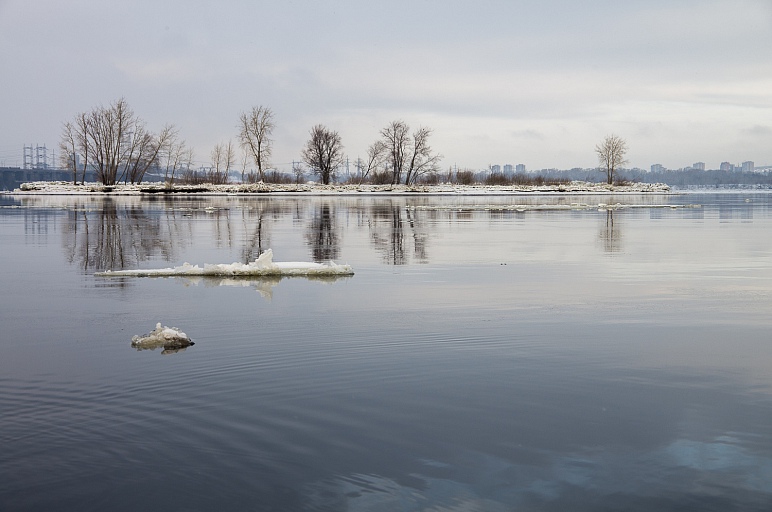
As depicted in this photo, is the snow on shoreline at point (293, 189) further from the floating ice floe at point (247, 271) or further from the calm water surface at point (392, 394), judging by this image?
the calm water surface at point (392, 394)

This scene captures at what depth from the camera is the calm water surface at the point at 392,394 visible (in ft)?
17.3

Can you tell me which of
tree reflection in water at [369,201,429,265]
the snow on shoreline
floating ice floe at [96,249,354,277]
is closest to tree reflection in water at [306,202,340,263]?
tree reflection in water at [369,201,429,265]

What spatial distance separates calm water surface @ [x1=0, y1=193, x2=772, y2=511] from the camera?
5.26 meters

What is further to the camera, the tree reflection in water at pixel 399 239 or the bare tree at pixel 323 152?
the bare tree at pixel 323 152

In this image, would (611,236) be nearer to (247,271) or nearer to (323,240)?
(323,240)

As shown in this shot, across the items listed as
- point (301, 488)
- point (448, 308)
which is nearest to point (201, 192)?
point (448, 308)

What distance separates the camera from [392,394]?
7211 millimetres

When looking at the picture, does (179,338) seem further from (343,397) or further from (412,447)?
(412,447)

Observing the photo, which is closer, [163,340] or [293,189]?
[163,340]

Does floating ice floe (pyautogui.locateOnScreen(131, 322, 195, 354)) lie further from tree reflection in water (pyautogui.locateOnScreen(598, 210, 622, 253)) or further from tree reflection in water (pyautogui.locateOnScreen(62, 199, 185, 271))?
tree reflection in water (pyautogui.locateOnScreen(598, 210, 622, 253))

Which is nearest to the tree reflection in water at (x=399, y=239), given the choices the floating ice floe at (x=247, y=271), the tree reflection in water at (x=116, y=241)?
the floating ice floe at (x=247, y=271)

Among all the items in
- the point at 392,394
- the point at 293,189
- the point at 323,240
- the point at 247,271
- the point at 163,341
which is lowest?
the point at 392,394

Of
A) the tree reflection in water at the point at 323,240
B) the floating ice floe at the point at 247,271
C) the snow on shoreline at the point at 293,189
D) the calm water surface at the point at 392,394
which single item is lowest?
the calm water surface at the point at 392,394

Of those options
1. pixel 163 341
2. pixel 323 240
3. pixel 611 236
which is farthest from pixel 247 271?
pixel 611 236
